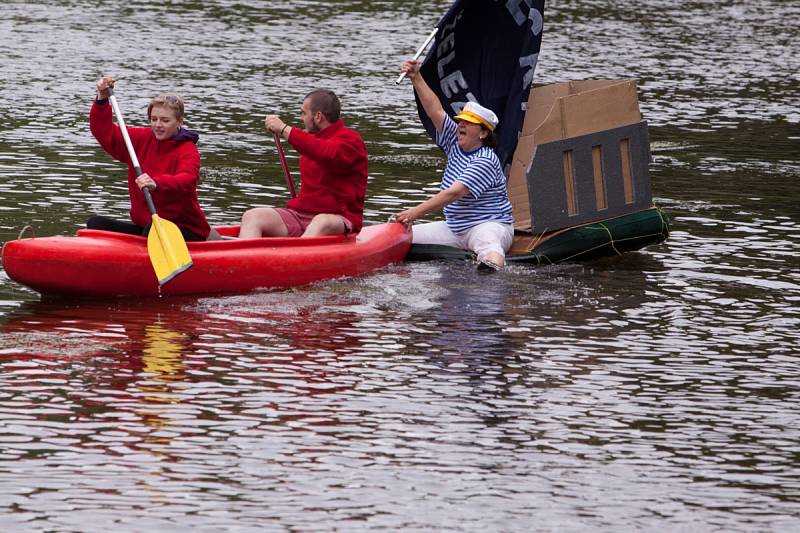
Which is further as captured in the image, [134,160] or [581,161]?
[581,161]

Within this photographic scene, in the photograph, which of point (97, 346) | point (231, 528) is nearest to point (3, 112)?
point (97, 346)

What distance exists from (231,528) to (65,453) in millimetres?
1075

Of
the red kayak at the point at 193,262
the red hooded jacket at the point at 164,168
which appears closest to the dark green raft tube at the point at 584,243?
the red kayak at the point at 193,262

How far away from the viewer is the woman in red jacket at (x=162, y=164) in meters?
9.30

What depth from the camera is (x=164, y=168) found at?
30.9 ft

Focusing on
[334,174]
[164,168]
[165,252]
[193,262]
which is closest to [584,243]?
[334,174]

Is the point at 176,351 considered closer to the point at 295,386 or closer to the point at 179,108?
the point at 295,386

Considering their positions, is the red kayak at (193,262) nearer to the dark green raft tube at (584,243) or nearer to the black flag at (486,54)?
the dark green raft tube at (584,243)

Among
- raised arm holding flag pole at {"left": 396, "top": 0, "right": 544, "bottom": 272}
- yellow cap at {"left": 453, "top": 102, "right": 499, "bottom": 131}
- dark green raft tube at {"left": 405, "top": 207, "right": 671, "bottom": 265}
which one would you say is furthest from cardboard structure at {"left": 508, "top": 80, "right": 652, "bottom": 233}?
yellow cap at {"left": 453, "top": 102, "right": 499, "bottom": 131}

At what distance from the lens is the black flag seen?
11523 millimetres

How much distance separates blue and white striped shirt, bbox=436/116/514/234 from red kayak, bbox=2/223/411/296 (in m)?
0.74

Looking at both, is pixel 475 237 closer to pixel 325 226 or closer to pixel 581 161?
pixel 581 161

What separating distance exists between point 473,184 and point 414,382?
10.3 ft

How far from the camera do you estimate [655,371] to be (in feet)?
26.7
